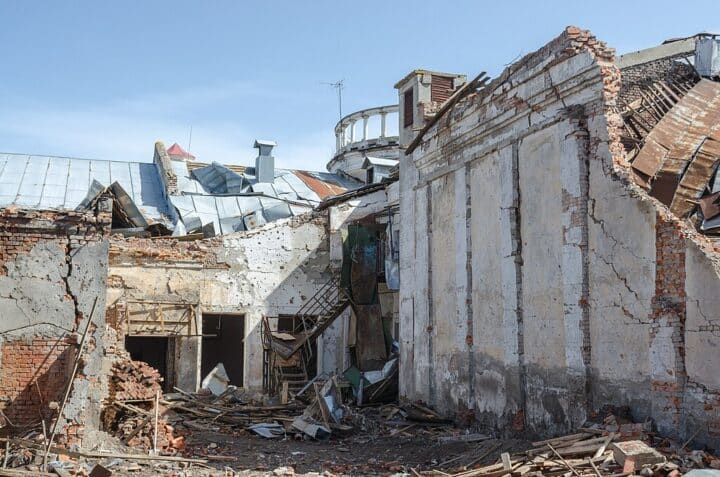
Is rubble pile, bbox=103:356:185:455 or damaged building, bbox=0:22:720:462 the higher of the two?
damaged building, bbox=0:22:720:462

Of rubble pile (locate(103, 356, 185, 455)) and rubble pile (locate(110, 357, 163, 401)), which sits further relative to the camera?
rubble pile (locate(110, 357, 163, 401))

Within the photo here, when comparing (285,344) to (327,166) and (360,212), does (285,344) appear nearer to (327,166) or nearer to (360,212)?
(360,212)

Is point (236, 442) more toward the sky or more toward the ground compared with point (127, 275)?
more toward the ground

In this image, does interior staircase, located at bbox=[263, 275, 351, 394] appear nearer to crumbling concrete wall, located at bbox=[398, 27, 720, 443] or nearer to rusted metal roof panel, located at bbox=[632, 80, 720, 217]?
crumbling concrete wall, located at bbox=[398, 27, 720, 443]

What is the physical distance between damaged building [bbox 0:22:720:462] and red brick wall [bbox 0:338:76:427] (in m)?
0.02

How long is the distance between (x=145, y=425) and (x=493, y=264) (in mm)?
6493

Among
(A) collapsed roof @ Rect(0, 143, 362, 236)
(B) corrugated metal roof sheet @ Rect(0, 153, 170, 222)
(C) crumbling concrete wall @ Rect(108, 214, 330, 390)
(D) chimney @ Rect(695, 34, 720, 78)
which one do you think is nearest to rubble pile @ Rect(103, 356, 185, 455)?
(C) crumbling concrete wall @ Rect(108, 214, 330, 390)

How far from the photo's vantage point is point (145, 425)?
1384 cm

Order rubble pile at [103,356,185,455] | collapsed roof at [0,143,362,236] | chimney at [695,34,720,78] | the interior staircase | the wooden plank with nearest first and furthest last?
the wooden plank
rubble pile at [103,356,185,455]
chimney at [695,34,720,78]
the interior staircase
collapsed roof at [0,143,362,236]

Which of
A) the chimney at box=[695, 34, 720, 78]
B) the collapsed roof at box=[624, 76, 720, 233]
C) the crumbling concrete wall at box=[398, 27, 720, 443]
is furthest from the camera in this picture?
the chimney at box=[695, 34, 720, 78]

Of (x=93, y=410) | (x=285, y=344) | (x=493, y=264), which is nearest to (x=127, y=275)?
(x=285, y=344)

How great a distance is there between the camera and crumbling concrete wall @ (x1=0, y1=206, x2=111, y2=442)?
13.0m

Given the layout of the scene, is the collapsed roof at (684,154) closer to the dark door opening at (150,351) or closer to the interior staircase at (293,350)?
the interior staircase at (293,350)

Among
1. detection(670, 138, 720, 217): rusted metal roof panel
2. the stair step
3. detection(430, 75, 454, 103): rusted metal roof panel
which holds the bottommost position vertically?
the stair step
